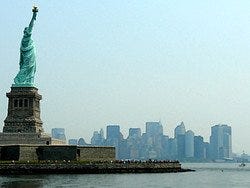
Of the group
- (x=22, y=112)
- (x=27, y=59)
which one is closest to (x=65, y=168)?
(x=22, y=112)

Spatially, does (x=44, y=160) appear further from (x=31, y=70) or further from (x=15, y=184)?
(x=15, y=184)

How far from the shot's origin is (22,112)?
279ft

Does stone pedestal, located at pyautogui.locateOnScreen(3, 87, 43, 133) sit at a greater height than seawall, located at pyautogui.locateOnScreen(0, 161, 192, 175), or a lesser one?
greater

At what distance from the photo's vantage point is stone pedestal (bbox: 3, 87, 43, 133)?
84125 millimetres

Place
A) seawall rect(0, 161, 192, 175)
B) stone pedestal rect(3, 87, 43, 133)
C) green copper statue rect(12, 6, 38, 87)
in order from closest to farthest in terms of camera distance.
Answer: seawall rect(0, 161, 192, 175) < stone pedestal rect(3, 87, 43, 133) < green copper statue rect(12, 6, 38, 87)

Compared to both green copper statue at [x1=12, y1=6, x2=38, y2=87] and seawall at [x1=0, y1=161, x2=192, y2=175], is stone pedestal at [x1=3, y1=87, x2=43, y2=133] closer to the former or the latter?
green copper statue at [x1=12, y1=6, x2=38, y2=87]

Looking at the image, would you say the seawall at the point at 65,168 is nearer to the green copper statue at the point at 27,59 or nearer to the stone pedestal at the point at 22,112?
the stone pedestal at the point at 22,112

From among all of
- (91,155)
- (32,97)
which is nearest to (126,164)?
(91,155)

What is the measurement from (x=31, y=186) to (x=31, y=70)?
119 feet

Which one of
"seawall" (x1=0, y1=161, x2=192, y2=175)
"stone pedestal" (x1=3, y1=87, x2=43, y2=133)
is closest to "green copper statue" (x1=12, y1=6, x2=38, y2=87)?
"stone pedestal" (x1=3, y1=87, x2=43, y2=133)

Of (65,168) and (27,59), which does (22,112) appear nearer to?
(27,59)

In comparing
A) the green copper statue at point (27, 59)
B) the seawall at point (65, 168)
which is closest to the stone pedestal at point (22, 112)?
the green copper statue at point (27, 59)

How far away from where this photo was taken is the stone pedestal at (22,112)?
8412cm

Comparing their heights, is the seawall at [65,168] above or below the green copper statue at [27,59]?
below
